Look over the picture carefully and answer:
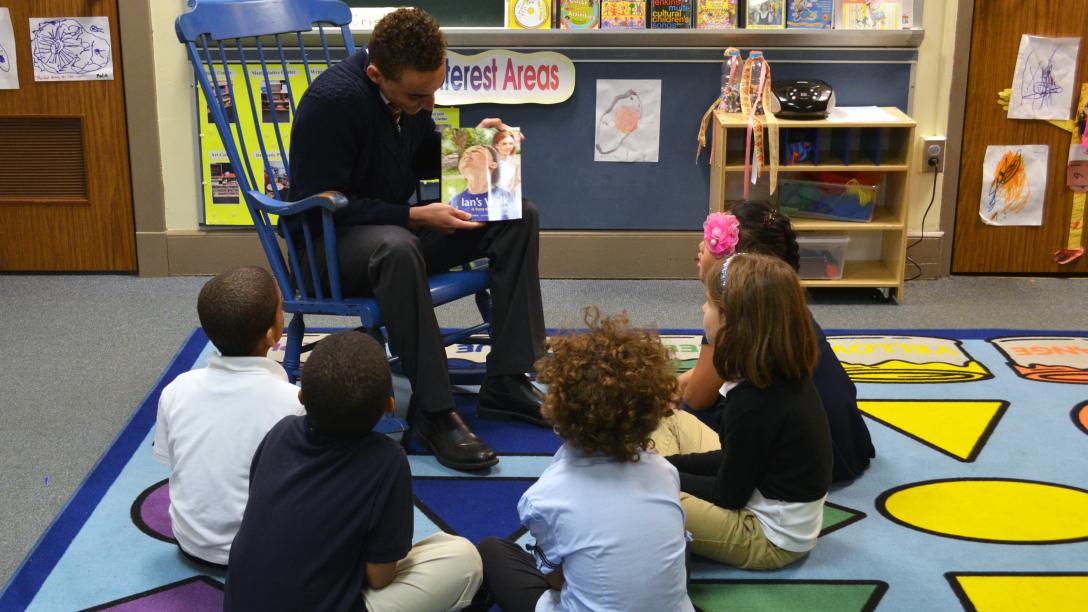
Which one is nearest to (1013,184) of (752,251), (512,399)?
(752,251)

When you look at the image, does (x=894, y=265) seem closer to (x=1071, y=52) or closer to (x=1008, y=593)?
(x=1071, y=52)

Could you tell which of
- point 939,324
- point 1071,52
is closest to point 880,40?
point 1071,52

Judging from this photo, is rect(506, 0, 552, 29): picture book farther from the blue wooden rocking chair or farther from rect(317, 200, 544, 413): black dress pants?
rect(317, 200, 544, 413): black dress pants

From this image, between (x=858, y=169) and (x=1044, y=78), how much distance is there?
2.53 feet

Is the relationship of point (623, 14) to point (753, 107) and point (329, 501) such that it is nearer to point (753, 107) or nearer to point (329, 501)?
point (753, 107)

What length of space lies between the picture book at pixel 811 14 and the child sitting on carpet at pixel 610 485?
2474 mm

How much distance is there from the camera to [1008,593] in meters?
1.98

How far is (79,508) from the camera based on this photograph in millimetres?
2287

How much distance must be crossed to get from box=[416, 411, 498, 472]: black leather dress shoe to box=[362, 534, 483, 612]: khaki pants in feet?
1.92

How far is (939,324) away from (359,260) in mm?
1967

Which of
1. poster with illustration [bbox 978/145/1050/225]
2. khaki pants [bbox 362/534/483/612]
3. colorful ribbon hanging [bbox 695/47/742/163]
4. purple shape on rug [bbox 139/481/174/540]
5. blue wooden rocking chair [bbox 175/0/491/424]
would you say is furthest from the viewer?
poster with illustration [bbox 978/145/1050/225]

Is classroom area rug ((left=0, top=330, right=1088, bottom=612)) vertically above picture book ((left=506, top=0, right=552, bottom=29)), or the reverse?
picture book ((left=506, top=0, right=552, bottom=29))

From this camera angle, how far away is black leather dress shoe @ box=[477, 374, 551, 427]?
8.92 ft

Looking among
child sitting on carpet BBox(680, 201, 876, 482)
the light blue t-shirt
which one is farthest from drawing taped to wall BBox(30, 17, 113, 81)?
the light blue t-shirt
